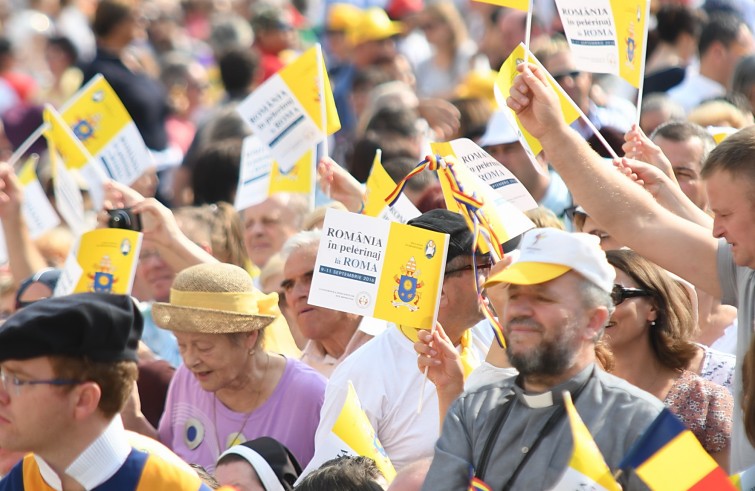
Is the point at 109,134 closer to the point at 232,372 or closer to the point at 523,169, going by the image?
the point at 523,169

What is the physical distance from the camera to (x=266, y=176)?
23.9 ft

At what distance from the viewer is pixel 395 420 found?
492 centimetres

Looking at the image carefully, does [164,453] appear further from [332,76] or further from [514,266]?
[332,76]

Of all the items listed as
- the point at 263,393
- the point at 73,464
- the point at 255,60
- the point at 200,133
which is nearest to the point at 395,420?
the point at 263,393

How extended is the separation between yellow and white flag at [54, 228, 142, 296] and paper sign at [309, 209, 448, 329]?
1570 mm

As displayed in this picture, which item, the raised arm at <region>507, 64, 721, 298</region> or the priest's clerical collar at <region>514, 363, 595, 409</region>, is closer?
the priest's clerical collar at <region>514, 363, 595, 409</region>

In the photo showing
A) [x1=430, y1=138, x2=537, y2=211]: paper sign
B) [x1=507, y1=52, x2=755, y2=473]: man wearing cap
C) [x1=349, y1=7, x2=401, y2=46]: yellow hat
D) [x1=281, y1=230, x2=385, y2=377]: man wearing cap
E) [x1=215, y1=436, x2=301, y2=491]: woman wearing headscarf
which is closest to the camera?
[x1=507, y1=52, x2=755, y2=473]: man wearing cap

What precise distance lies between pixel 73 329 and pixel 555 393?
1.30m

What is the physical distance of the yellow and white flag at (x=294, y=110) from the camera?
6824 millimetres

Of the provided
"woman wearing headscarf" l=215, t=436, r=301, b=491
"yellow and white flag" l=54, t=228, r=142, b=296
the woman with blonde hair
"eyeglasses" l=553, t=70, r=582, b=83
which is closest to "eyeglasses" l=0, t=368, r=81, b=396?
"woman wearing headscarf" l=215, t=436, r=301, b=491

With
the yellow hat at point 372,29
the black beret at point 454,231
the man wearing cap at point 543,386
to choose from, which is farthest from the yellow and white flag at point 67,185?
the yellow hat at point 372,29

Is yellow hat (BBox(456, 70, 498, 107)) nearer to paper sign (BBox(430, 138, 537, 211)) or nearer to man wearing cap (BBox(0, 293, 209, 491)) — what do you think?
paper sign (BBox(430, 138, 537, 211))

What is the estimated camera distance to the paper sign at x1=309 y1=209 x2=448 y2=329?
465 centimetres

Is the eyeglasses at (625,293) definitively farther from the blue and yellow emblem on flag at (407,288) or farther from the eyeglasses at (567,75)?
the eyeglasses at (567,75)
